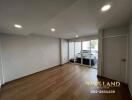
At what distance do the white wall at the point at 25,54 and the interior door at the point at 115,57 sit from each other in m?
3.53

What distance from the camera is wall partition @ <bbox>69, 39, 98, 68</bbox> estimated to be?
5.76 m

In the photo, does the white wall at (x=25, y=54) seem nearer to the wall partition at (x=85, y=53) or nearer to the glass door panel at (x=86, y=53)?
the wall partition at (x=85, y=53)

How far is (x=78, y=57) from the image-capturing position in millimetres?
6570

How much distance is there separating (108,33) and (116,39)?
44cm

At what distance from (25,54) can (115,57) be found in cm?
432

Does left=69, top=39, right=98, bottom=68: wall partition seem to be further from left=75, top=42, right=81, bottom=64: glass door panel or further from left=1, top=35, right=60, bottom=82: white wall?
left=1, top=35, right=60, bottom=82: white wall

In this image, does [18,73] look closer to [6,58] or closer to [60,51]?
[6,58]

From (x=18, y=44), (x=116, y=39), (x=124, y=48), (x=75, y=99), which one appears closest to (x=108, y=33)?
(x=116, y=39)

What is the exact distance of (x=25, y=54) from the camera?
395cm

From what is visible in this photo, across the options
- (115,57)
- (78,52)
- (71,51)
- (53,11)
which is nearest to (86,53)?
(78,52)

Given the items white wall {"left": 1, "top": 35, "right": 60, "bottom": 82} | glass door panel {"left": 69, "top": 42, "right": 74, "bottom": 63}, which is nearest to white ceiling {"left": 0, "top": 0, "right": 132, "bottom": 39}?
white wall {"left": 1, "top": 35, "right": 60, "bottom": 82}

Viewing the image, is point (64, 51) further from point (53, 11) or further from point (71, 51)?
point (53, 11)

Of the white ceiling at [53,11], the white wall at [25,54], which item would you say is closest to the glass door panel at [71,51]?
the white wall at [25,54]

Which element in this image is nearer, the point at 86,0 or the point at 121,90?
the point at 86,0
